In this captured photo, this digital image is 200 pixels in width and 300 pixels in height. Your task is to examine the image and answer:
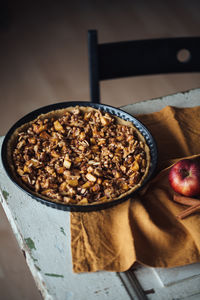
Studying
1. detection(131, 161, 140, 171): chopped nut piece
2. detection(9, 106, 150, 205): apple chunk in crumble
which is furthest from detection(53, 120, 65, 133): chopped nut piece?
detection(131, 161, 140, 171): chopped nut piece

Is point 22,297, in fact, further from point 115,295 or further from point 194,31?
point 194,31

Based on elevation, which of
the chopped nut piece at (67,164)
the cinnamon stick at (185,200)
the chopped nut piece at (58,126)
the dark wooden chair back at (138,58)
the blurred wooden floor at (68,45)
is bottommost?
the cinnamon stick at (185,200)

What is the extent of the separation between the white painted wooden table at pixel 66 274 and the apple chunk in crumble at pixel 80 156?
0.29 feet

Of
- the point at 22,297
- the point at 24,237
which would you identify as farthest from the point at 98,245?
the point at 22,297

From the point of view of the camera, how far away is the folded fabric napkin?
0.93m

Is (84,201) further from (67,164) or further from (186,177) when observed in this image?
(186,177)

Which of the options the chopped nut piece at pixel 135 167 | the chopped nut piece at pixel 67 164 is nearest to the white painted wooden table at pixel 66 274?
the chopped nut piece at pixel 67 164

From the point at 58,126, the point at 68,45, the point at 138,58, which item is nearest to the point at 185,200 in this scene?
the point at 58,126

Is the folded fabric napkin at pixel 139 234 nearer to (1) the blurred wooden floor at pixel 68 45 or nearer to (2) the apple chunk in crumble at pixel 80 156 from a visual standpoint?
(2) the apple chunk in crumble at pixel 80 156

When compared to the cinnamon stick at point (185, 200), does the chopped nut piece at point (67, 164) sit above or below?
above

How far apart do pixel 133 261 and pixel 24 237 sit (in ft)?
0.97

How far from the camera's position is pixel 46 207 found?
1.06 m

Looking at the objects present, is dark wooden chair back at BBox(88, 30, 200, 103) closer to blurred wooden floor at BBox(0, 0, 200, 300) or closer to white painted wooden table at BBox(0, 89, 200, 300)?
white painted wooden table at BBox(0, 89, 200, 300)

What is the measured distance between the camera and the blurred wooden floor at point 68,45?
8.69ft
